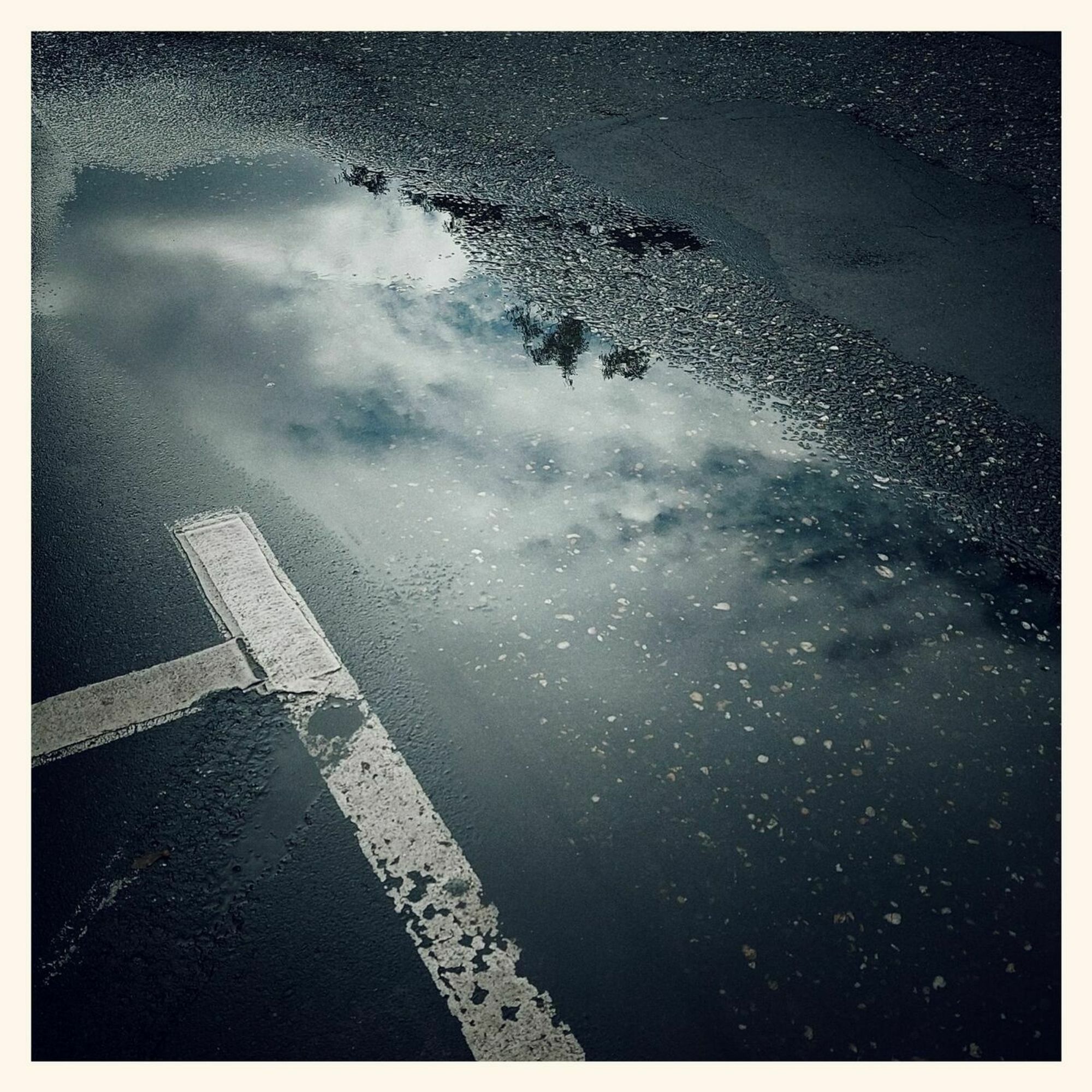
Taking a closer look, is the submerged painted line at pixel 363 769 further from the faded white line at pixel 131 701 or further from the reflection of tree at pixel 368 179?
the reflection of tree at pixel 368 179

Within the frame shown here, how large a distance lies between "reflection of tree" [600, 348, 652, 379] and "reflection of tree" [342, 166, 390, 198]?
2.72m

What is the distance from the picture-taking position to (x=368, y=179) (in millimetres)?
6797

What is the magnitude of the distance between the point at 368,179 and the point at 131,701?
16.1 ft

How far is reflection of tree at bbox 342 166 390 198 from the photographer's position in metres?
6.68

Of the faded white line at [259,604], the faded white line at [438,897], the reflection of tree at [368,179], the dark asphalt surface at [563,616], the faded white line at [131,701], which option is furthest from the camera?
the reflection of tree at [368,179]

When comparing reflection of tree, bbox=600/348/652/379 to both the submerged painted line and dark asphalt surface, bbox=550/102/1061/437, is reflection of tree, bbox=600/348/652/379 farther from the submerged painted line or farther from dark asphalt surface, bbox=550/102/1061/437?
the submerged painted line

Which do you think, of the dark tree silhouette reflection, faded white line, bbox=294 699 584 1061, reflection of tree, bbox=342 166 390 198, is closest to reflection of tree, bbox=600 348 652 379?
the dark tree silhouette reflection

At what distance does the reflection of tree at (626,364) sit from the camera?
4922mm

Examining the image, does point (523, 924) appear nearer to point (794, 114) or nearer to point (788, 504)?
point (788, 504)

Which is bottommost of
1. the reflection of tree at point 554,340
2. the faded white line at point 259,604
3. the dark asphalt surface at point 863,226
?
the faded white line at point 259,604

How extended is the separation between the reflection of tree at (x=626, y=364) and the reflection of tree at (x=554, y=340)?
17 cm

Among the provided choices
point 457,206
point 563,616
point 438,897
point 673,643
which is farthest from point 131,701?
point 457,206

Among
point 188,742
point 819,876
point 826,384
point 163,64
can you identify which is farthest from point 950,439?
point 163,64

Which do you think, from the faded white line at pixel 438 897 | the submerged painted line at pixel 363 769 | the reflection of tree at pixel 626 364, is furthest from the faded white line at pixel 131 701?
the reflection of tree at pixel 626 364
